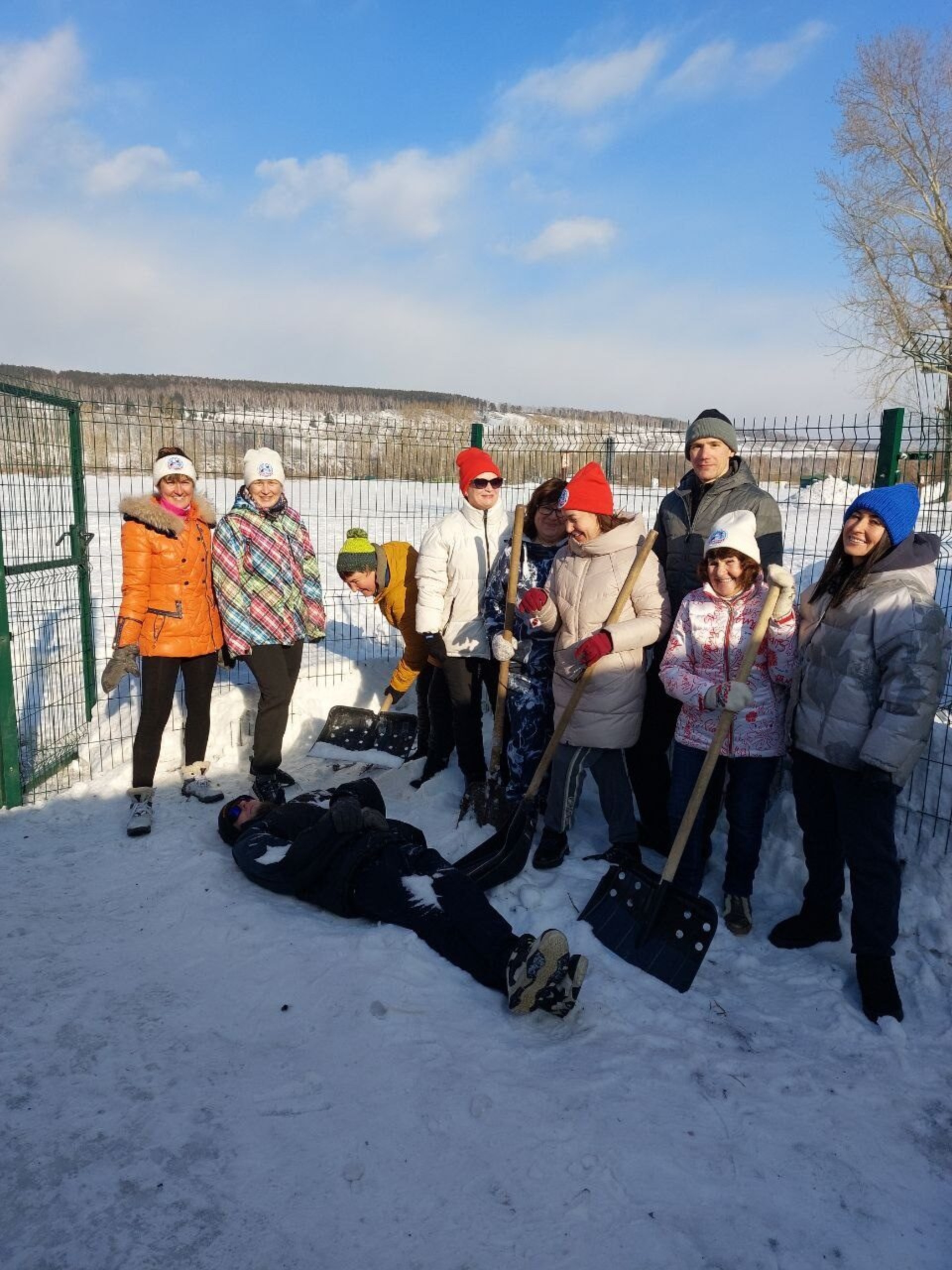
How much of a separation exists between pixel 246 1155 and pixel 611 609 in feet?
8.68

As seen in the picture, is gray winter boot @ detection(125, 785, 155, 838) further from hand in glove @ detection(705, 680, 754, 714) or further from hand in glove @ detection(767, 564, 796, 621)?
hand in glove @ detection(767, 564, 796, 621)

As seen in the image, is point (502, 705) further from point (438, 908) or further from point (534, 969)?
point (534, 969)

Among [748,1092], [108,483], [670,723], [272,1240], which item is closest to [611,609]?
[670,723]

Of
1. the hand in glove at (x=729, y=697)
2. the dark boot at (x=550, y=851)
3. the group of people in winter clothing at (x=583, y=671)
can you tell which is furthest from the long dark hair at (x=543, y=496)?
the dark boot at (x=550, y=851)

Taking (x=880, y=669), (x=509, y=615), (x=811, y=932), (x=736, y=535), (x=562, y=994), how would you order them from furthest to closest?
(x=509, y=615) → (x=811, y=932) → (x=736, y=535) → (x=880, y=669) → (x=562, y=994)

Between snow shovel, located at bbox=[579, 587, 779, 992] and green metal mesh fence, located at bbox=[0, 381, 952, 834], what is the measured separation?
1475 millimetres

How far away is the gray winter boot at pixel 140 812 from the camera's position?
171 inches

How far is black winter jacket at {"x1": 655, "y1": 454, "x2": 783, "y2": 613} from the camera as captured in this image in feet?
12.2

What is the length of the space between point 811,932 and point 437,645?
242 cm

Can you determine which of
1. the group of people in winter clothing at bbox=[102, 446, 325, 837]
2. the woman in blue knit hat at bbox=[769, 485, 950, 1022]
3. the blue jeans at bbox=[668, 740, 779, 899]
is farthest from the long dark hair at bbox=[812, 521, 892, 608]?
the group of people in winter clothing at bbox=[102, 446, 325, 837]

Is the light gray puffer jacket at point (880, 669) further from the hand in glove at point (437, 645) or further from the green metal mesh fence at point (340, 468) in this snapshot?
the hand in glove at point (437, 645)

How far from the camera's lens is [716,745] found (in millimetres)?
3326

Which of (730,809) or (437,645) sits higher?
(437,645)

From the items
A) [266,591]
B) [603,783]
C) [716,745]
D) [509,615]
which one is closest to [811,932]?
[716,745]
